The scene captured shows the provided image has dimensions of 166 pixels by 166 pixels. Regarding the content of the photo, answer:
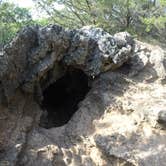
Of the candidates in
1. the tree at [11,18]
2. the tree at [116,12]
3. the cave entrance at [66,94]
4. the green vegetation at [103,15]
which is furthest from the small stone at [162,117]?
the tree at [11,18]

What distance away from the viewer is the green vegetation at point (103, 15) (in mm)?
15984

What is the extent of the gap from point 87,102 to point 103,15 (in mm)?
10912

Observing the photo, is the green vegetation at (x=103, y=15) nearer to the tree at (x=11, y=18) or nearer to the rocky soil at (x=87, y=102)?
the tree at (x=11, y=18)

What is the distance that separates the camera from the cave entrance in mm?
6582

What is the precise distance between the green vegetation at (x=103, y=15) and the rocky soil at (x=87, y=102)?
8863mm

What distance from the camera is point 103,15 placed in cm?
1645

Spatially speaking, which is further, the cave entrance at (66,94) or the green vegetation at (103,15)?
the green vegetation at (103,15)

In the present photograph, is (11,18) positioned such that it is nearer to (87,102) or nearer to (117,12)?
(117,12)

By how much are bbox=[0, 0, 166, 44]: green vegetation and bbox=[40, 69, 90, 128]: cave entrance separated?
28.2 ft

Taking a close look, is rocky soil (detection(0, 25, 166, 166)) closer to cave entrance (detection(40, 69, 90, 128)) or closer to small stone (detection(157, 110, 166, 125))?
small stone (detection(157, 110, 166, 125))

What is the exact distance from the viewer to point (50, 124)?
6184mm

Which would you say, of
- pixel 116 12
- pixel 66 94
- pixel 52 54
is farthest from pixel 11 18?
pixel 52 54

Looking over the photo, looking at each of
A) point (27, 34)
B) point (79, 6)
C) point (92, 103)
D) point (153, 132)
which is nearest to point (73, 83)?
point (92, 103)

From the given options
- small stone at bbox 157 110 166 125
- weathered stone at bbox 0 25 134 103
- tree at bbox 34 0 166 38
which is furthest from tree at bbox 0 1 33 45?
small stone at bbox 157 110 166 125
